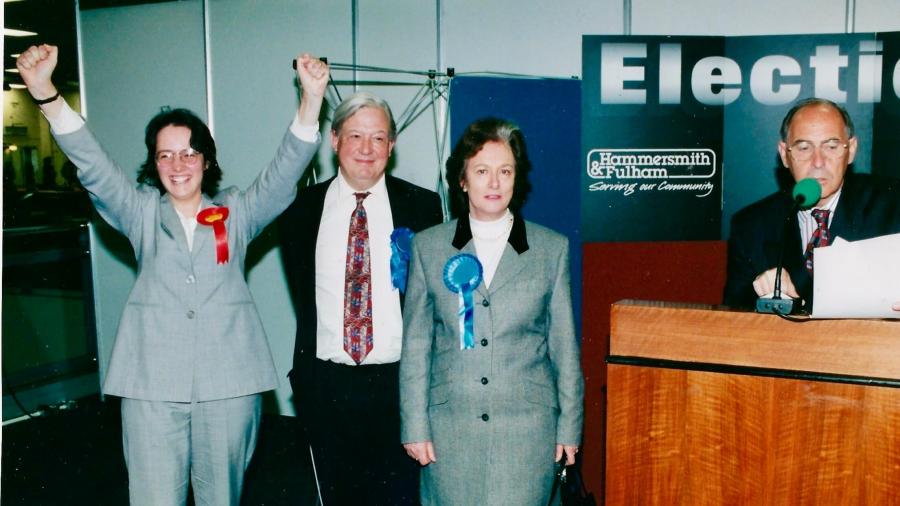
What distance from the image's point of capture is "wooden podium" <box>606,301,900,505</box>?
137 centimetres

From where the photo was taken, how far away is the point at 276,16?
164 inches

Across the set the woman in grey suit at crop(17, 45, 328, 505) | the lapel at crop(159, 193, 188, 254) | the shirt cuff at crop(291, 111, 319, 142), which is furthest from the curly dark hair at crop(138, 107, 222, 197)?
the shirt cuff at crop(291, 111, 319, 142)

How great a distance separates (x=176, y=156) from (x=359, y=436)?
1104 millimetres

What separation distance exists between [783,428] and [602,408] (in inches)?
79.3

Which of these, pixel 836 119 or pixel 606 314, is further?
pixel 606 314

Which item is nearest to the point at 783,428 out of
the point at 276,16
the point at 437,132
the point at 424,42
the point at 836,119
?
the point at 836,119

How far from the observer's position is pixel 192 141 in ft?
7.14

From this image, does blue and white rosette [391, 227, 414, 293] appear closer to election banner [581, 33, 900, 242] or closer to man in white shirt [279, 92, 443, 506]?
man in white shirt [279, 92, 443, 506]

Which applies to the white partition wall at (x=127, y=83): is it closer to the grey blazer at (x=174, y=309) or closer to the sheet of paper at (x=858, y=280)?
the grey blazer at (x=174, y=309)

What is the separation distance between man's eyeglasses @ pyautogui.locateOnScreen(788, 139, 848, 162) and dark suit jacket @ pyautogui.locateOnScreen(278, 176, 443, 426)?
1.23 metres

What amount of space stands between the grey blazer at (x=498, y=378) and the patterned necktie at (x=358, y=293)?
330 millimetres

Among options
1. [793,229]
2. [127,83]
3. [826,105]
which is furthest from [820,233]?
[127,83]

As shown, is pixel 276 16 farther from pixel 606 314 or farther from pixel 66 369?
pixel 66 369

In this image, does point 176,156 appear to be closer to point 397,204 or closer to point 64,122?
point 64,122
